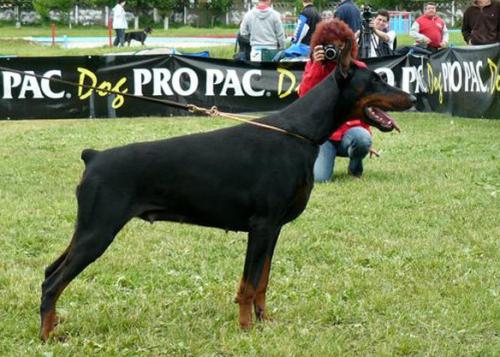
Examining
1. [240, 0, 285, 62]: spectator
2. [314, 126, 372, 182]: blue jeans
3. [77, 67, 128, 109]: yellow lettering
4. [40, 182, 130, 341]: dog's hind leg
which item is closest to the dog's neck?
[40, 182, 130, 341]: dog's hind leg

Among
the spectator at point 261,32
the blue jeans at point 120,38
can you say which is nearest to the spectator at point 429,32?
the spectator at point 261,32

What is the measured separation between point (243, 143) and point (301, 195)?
1.32 ft

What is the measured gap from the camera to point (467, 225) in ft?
22.4

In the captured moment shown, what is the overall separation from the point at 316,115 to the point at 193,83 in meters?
10.5

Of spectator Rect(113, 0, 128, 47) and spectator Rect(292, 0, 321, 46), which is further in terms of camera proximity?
spectator Rect(113, 0, 128, 47)

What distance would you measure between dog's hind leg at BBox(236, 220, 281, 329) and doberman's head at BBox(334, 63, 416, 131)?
79 centimetres

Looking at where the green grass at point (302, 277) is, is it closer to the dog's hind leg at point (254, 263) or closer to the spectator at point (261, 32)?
the dog's hind leg at point (254, 263)

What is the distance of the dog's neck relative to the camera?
450 cm

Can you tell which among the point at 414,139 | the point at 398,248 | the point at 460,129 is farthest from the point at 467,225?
the point at 460,129

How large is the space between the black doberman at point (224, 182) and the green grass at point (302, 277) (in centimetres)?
27

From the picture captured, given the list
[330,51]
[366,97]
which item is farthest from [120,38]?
[366,97]

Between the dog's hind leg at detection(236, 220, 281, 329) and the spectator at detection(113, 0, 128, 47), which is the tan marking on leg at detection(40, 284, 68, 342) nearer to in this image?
the dog's hind leg at detection(236, 220, 281, 329)

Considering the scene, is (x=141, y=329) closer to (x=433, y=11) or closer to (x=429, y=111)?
(x=429, y=111)

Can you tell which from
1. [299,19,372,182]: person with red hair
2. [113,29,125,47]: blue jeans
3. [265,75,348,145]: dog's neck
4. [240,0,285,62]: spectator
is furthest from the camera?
[113,29,125,47]: blue jeans
